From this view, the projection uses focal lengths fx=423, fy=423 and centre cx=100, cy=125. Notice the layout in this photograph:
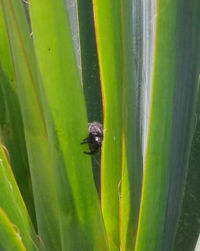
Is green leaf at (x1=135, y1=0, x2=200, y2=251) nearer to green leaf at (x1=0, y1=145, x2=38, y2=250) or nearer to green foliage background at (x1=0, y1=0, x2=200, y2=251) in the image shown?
green foliage background at (x1=0, y1=0, x2=200, y2=251)

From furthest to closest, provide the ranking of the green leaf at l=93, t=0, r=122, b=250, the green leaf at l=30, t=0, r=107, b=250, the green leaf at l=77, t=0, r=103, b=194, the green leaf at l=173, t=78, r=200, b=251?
the green leaf at l=77, t=0, r=103, b=194 < the green leaf at l=173, t=78, r=200, b=251 < the green leaf at l=93, t=0, r=122, b=250 < the green leaf at l=30, t=0, r=107, b=250

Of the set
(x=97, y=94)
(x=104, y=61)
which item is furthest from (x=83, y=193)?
(x=97, y=94)

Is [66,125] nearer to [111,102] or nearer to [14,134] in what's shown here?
[111,102]

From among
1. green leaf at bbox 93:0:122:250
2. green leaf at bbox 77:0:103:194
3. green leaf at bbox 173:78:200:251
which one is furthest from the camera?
green leaf at bbox 77:0:103:194

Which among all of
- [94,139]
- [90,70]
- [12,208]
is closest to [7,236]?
[12,208]

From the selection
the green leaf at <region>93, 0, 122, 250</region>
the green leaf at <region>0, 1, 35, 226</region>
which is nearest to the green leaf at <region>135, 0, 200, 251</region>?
the green leaf at <region>93, 0, 122, 250</region>

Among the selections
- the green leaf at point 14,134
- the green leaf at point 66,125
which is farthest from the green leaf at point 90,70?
the green leaf at point 66,125
